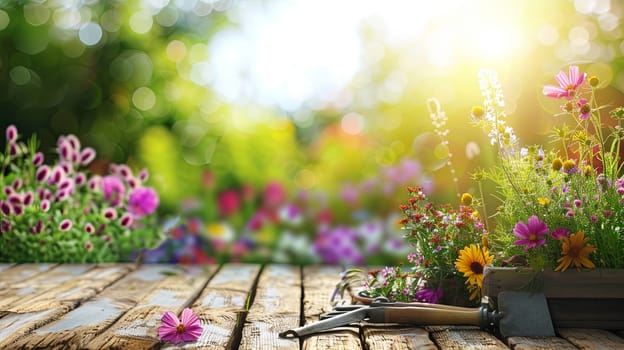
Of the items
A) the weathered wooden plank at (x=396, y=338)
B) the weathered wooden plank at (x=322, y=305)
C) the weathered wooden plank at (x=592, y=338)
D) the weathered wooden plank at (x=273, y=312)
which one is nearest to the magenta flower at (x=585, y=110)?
the weathered wooden plank at (x=592, y=338)

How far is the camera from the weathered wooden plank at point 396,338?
189 centimetres

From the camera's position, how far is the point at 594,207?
212 cm

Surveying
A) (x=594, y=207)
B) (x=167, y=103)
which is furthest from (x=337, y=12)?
(x=594, y=207)

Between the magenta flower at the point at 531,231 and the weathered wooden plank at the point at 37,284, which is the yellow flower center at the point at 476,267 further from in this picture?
the weathered wooden plank at the point at 37,284

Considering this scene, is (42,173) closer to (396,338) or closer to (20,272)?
(20,272)

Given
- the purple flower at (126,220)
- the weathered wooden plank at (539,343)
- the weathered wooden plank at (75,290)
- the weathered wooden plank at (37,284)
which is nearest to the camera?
the weathered wooden plank at (539,343)

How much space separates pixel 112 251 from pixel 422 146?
2310mm

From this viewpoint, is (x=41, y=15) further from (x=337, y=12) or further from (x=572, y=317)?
(x=572, y=317)

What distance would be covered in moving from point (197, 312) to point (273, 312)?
24cm

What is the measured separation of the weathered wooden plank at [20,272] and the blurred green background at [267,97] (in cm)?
95

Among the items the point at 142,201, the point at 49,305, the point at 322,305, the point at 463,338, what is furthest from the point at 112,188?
the point at 463,338

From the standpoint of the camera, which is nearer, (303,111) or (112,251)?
(112,251)

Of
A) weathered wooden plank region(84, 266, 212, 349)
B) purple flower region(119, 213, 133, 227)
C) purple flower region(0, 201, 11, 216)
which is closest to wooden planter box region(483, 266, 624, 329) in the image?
weathered wooden plank region(84, 266, 212, 349)

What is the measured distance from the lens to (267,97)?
641 centimetres
